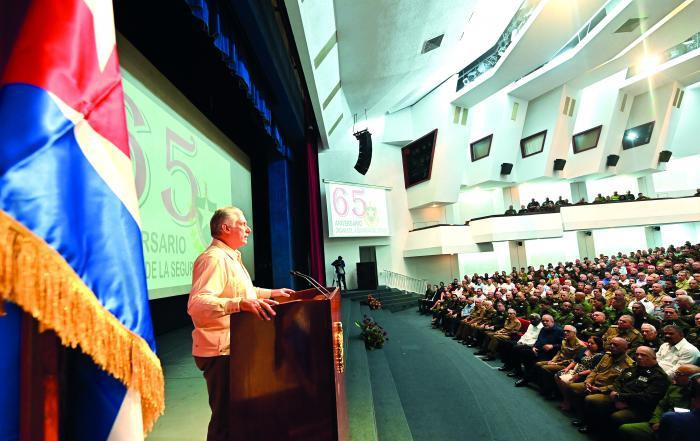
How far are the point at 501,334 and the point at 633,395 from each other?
2.61m

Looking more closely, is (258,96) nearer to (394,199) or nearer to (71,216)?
(71,216)

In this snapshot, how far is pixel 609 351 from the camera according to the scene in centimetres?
309

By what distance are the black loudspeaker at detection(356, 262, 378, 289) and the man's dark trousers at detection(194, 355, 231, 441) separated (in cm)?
1019

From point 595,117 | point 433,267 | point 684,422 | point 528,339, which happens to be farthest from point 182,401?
point 595,117

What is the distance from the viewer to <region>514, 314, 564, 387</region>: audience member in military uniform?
399 centimetres

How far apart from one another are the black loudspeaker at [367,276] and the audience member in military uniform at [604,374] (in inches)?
325

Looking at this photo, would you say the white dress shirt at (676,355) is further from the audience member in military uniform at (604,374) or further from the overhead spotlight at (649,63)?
the overhead spotlight at (649,63)

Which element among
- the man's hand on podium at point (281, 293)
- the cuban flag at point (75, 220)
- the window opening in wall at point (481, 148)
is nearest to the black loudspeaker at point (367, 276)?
the window opening in wall at point (481, 148)

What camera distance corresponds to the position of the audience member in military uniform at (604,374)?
294 cm

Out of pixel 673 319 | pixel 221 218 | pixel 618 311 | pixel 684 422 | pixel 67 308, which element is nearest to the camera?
pixel 67 308

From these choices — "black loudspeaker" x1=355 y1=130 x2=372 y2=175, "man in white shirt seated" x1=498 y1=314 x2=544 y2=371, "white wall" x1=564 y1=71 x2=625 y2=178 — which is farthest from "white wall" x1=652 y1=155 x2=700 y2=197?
"man in white shirt seated" x1=498 y1=314 x2=544 y2=371

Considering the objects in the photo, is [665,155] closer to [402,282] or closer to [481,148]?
[481,148]

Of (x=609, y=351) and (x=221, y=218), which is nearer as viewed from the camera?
(x=221, y=218)

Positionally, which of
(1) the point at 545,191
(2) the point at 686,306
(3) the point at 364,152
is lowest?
(2) the point at 686,306
